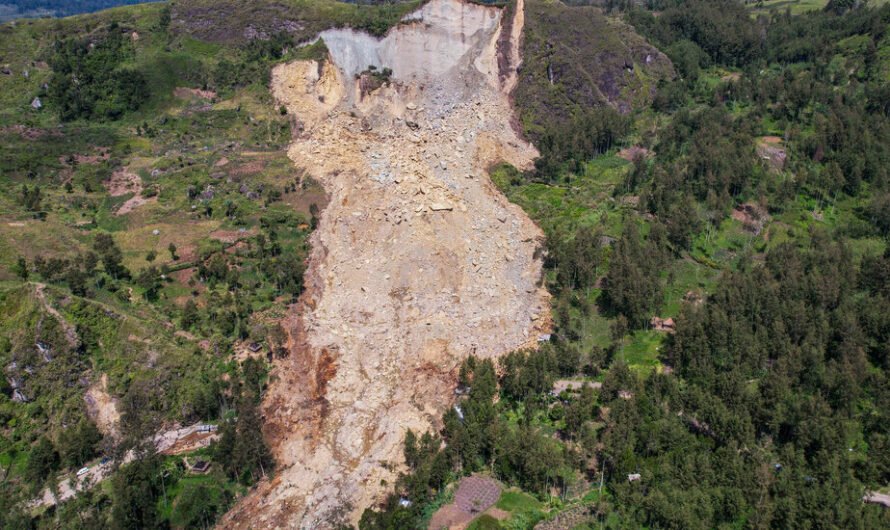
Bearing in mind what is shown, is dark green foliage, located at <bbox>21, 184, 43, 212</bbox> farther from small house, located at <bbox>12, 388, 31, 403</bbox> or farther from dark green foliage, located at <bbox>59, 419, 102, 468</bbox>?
dark green foliage, located at <bbox>59, 419, 102, 468</bbox>

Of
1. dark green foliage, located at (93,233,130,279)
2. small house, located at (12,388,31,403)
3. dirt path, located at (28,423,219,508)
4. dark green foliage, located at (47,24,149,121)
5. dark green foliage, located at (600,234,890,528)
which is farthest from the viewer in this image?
dark green foliage, located at (47,24,149,121)

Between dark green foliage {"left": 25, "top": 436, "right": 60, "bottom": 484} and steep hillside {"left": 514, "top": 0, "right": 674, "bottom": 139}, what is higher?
steep hillside {"left": 514, "top": 0, "right": 674, "bottom": 139}

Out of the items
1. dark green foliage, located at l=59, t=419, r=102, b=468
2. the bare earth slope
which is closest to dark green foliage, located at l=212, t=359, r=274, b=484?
the bare earth slope

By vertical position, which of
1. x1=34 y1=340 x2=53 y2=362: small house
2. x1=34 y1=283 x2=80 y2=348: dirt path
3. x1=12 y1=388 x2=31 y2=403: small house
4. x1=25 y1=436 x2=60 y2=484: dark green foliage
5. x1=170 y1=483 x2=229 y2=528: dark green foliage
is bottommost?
x1=170 y1=483 x2=229 y2=528: dark green foliage

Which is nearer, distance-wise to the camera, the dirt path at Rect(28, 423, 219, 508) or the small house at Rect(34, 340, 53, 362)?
the dirt path at Rect(28, 423, 219, 508)

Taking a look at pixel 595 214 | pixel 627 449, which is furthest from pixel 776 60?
pixel 627 449

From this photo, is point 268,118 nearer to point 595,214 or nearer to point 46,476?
point 595,214

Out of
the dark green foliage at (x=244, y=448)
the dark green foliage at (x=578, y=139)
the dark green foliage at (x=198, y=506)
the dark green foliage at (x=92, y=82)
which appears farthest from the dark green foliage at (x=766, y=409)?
the dark green foliage at (x=92, y=82)

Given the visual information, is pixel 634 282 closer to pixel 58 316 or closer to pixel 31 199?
pixel 58 316

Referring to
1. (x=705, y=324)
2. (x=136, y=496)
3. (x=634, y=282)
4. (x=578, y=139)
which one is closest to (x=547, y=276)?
(x=634, y=282)
